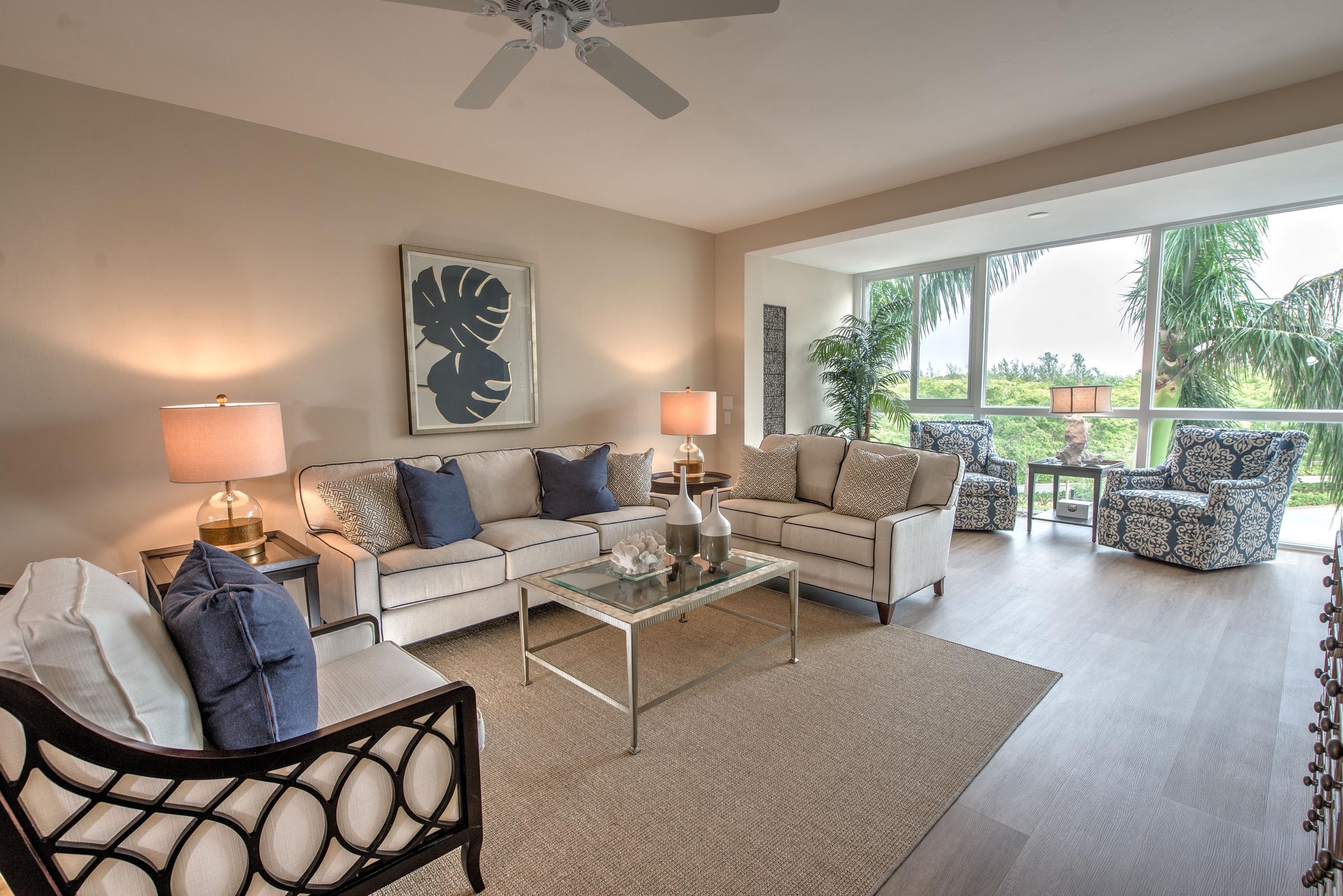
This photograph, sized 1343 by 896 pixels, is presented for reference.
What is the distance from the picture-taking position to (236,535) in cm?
278

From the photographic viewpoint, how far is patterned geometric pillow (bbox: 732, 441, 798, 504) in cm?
411

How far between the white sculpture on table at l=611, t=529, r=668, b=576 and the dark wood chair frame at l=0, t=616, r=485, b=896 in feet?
3.83

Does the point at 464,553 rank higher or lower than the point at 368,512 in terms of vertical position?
lower

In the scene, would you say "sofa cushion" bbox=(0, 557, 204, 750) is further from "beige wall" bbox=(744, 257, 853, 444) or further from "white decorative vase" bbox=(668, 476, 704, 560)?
"beige wall" bbox=(744, 257, 853, 444)

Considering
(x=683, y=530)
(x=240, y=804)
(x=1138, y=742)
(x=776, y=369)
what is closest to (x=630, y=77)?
(x=683, y=530)

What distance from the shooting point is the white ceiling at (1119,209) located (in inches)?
149

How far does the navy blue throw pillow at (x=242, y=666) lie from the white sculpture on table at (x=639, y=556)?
1.41 m

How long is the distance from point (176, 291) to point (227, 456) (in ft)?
3.30

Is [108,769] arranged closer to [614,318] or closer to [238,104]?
[238,104]

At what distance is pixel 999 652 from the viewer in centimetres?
293

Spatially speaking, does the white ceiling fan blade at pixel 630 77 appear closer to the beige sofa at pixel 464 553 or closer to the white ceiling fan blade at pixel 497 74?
the white ceiling fan blade at pixel 497 74

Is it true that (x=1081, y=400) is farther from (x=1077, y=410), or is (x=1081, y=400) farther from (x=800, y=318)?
(x=800, y=318)

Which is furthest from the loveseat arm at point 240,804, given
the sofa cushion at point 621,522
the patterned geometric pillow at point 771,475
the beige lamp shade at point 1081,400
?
the beige lamp shade at point 1081,400

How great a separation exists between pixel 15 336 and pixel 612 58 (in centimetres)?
276
